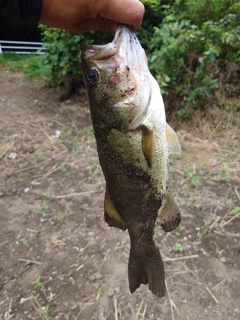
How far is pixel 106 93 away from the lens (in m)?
1.55

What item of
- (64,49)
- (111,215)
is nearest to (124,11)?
(111,215)

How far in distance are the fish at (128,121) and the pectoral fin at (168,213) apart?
2 cm

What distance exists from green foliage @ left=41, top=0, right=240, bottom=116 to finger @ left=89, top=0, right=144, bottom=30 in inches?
120

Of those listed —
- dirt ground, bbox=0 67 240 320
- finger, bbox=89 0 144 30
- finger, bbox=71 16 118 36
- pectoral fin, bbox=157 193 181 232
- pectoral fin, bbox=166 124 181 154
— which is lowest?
dirt ground, bbox=0 67 240 320

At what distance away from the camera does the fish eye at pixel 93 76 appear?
1.52 metres

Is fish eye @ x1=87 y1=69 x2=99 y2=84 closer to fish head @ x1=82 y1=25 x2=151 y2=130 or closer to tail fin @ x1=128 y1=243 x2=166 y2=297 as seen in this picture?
fish head @ x1=82 y1=25 x2=151 y2=130

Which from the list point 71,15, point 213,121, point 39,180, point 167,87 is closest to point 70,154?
point 39,180

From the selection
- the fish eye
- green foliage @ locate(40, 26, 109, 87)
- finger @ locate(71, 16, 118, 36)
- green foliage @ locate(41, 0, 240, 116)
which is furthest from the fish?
green foliage @ locate(40, 26, 109, 87)

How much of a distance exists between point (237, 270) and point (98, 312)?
1.25 metres

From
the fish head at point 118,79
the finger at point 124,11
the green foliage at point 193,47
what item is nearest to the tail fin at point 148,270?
the fish head at point 118,79

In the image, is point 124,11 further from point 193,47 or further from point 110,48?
point 193,47

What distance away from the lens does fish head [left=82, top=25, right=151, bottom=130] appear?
1495 millimetres

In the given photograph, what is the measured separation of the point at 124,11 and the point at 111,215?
1.02 m

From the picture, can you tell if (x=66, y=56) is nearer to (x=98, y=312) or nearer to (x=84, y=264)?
(x=84, y=264)
